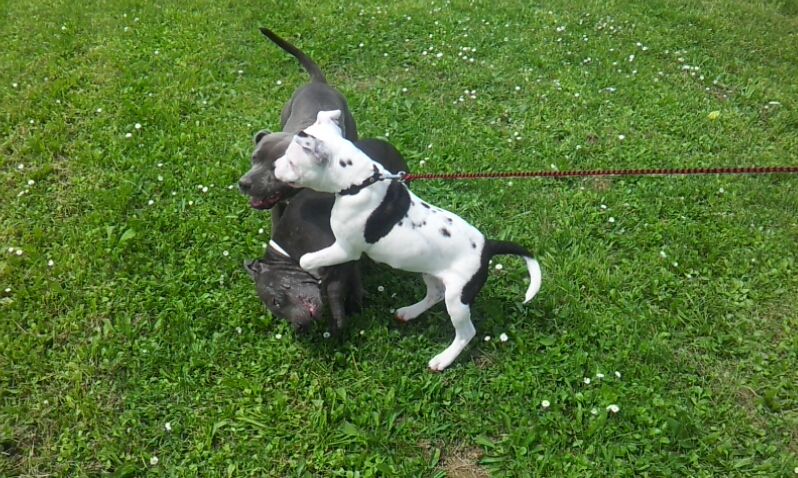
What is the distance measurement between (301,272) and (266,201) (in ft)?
1.65

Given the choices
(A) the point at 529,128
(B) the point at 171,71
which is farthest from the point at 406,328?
(B) the point at 171,71

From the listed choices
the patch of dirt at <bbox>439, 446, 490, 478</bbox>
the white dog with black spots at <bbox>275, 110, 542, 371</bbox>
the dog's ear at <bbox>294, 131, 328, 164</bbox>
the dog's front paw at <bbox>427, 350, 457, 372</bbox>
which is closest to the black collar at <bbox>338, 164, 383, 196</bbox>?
the white dog with black spots at <bbox>275, 110, 542, 371</bbox>

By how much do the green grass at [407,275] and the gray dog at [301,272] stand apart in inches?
13.3

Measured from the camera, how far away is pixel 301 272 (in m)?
3.98

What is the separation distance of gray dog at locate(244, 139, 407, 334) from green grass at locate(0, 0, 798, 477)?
337 mm

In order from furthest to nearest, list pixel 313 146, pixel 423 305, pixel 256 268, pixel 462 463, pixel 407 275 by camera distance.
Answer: pixel 407 275, pixel 423 305, pixel 256 268, pixel 462 463, pixel 313 146

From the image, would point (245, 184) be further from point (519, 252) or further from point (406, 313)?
point (519, 252)

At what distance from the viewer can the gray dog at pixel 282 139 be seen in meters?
3.84

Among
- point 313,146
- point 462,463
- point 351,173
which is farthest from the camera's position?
point 462,463

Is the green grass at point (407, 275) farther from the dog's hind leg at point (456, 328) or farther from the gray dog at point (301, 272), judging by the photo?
the gray dog at point (301, 272)

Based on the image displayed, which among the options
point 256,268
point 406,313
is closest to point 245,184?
point 256,268

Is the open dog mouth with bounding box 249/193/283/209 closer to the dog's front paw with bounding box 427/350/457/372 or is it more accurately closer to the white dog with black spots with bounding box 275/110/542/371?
the white dog with black spots with bounding box 275/110/542/371

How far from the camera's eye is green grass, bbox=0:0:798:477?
3.72 meters

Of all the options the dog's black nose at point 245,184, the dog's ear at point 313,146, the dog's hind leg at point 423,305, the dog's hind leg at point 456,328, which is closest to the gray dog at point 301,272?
the dog's black nose at point 245,184
